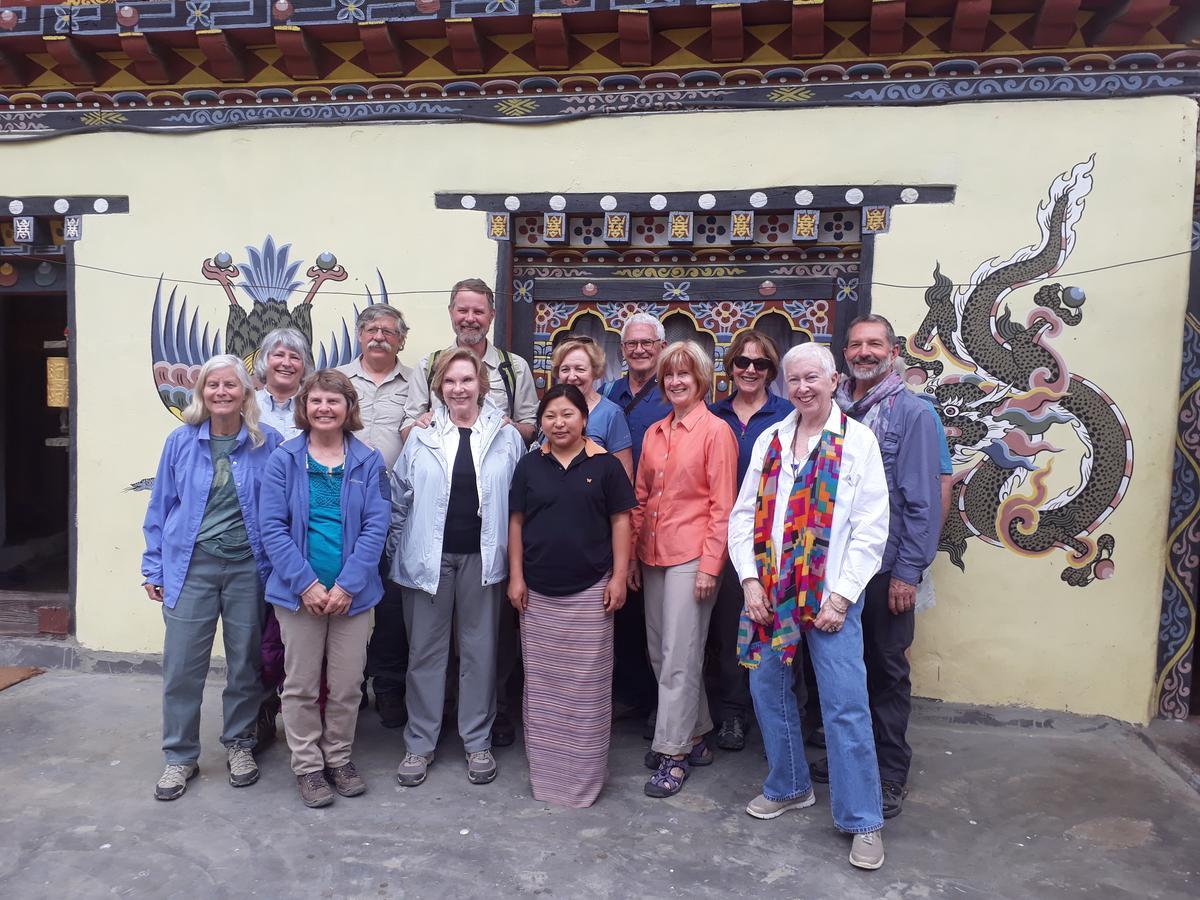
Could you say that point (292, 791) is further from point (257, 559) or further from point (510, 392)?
point (510, 392)

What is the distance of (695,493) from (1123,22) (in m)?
2.88

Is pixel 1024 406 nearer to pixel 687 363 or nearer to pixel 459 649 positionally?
pixel 687 363

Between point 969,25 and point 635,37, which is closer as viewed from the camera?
point 969,25

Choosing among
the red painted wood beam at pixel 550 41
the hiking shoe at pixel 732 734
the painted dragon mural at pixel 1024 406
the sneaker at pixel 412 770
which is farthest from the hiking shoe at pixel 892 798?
the red painted wood beam at pixel 550 41

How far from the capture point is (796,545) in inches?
115

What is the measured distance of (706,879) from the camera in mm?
2783

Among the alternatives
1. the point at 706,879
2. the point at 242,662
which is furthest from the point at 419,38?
the point at 706,879

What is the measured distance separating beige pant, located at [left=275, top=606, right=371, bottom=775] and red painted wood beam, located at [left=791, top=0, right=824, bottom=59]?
10.6ft

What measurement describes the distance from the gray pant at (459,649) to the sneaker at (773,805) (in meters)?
1.09

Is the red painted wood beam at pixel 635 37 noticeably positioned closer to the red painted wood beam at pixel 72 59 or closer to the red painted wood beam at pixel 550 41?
the red painted wood beam at pixel 550 41

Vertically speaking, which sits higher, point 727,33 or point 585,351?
point 727,33

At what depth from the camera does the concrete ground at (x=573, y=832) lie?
108 inches

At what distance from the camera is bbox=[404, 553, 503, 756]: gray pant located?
3434mm

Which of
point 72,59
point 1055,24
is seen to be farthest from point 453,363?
point 1055,24
